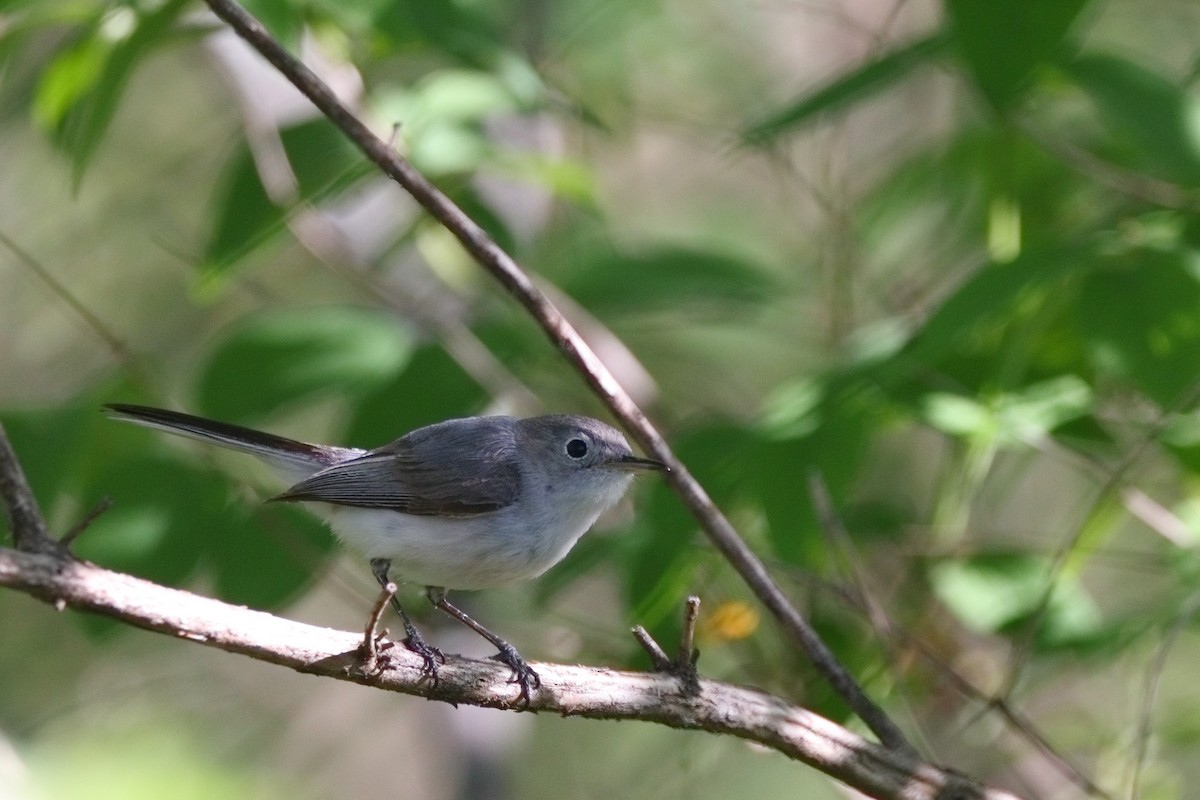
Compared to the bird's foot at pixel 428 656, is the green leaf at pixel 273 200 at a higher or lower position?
higher

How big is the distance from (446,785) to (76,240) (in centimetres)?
365

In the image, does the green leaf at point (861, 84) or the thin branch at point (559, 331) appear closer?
the thin branch at point (559, 331)

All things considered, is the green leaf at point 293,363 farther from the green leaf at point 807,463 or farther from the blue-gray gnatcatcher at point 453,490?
the green leaf at point 807,463

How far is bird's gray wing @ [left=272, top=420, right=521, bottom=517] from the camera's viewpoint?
337 cm

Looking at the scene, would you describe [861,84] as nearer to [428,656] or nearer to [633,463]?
[633,463]

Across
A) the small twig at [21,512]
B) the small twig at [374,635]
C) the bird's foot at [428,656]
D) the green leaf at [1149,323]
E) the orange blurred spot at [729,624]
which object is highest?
the green leaf at [1149,323]

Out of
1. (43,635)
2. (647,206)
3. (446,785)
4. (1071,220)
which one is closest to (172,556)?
(1071,220)

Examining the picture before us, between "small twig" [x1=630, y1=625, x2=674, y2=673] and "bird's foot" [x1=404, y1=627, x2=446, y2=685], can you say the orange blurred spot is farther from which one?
"bird's foot" [x1=404, y1=627, x2=446, y2=685]

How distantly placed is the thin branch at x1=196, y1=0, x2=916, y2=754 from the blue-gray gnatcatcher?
0.53 metres

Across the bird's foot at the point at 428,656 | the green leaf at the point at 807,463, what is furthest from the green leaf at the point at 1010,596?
the bird's foot at the point at 428,656

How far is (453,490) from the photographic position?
343 cm

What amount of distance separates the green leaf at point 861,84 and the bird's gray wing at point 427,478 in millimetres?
1203

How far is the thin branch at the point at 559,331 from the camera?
2.49m

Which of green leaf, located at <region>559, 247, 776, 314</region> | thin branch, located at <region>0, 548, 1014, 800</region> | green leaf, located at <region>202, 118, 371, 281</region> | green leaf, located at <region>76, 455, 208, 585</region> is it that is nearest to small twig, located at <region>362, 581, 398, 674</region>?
thin branch, located at <region>0, 548, 1014, 800</region>
